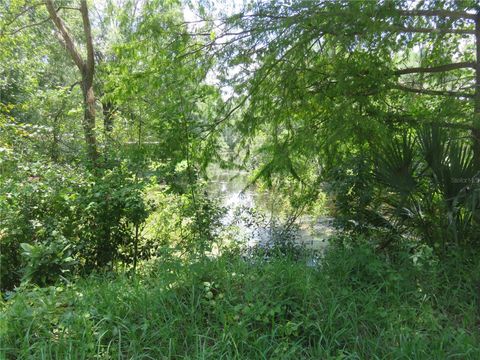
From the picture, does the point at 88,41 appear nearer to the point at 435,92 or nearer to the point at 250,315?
the point at 435,92

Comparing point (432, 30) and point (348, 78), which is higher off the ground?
point (432, 30)

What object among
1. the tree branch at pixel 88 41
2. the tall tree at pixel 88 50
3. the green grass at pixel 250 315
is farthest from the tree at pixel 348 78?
the tree branch at pixel 88 41

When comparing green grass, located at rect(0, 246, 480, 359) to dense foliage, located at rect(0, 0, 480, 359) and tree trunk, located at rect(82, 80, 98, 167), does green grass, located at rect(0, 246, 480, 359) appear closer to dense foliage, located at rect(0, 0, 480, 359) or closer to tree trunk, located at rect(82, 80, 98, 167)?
dense foliage, located at rect(0, 0, 480, 359)

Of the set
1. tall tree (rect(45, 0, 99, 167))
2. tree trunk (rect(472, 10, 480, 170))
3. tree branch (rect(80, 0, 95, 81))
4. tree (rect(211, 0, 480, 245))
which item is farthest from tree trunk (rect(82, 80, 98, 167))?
tree trunk (rect(472, 10, 480, 170))

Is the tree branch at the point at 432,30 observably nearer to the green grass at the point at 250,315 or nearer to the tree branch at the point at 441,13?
the tree branch at the point at 441,13

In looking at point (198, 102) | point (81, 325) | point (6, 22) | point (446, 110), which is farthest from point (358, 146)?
point (6, 22)

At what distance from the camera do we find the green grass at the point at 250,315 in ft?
6.04

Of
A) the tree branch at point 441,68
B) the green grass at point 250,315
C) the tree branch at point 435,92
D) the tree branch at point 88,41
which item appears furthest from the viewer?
the tree branch at point 88,41

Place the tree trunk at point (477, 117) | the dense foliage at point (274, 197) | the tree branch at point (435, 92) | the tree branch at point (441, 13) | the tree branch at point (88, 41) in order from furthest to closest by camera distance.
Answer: the tree branch at point (88, 41) < the tree branch at point (435, 92) < the tree branch at point (441, 13) < the tree trunk at point (477, 117) < the dense foliage at point (274, 197)

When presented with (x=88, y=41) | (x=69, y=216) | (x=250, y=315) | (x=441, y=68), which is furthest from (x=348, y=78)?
(x=88, y=41)

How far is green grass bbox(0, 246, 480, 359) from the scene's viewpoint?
72.5 inches

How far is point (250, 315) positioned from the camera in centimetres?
203

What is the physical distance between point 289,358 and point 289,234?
10.0 ft

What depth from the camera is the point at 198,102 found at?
402 centimetres
